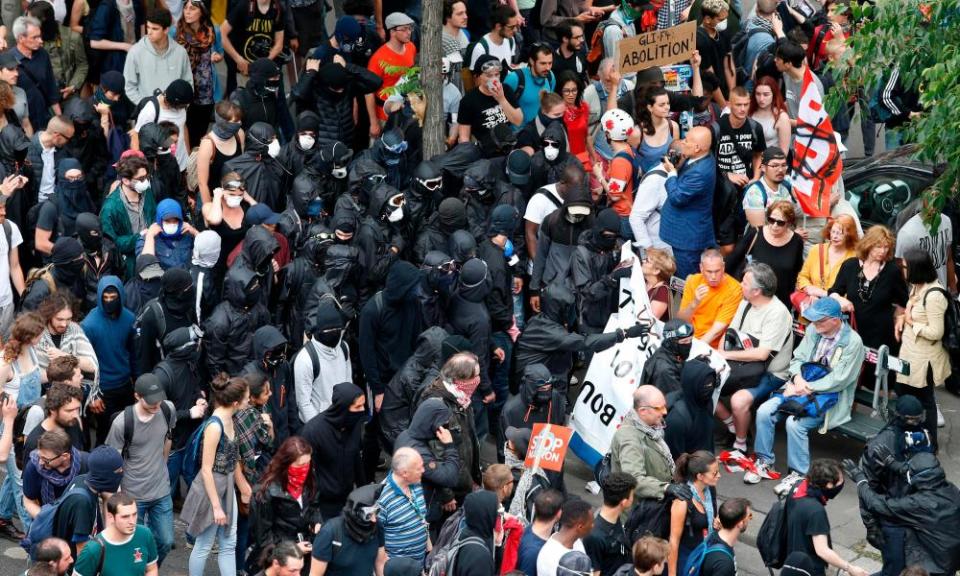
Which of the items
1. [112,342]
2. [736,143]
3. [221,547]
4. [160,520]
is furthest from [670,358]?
[112,342]

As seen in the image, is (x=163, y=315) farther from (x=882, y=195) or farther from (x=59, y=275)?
(x=882, y=195)

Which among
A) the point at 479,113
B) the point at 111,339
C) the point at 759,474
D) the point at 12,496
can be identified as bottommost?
the point at 759,474

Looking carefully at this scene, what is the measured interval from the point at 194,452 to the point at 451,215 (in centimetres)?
324

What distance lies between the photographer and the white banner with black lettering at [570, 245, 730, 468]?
12781 millimetres

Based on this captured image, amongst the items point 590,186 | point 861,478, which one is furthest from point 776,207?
point 861,478

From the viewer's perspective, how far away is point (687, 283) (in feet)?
45.6

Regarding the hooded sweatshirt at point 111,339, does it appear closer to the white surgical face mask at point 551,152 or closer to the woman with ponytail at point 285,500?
the woman with ponytail at point 285,500

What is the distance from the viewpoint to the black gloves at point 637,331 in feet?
42.3

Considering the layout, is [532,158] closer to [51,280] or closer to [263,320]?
[263,320]

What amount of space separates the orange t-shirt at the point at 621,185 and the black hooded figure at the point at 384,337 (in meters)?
2.82

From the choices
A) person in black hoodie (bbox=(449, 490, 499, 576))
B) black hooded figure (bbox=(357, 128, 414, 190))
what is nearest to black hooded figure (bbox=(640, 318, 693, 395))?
person in black hoodie (bbox=(449, 490, 499, 576))

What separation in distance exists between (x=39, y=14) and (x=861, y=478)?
30.7ft

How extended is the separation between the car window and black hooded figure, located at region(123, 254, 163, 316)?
6557mm

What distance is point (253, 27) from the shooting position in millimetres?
17453
